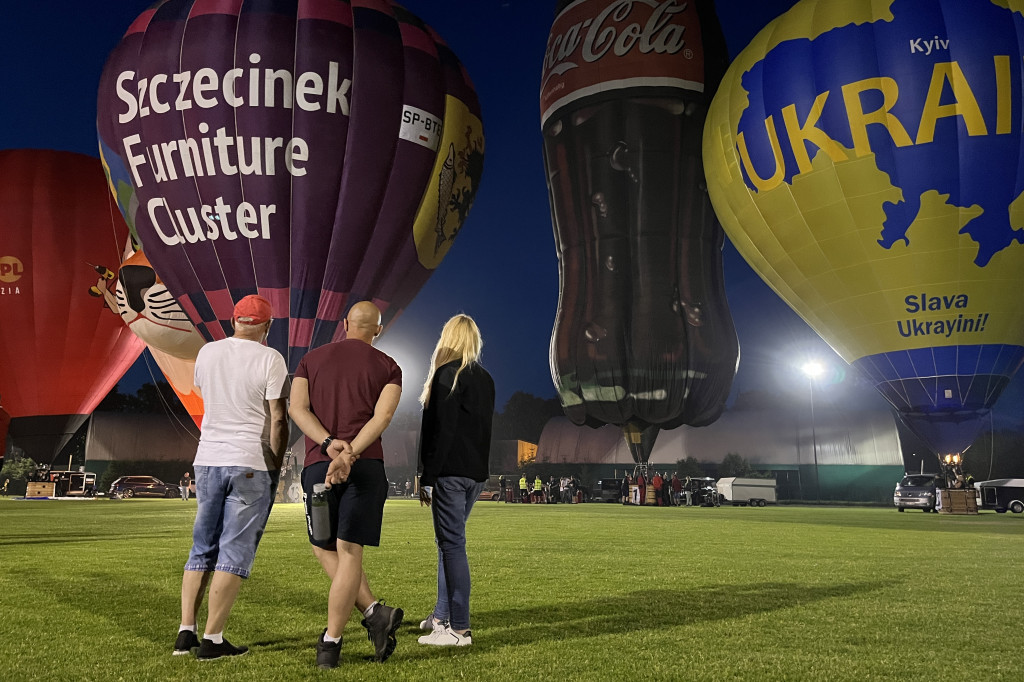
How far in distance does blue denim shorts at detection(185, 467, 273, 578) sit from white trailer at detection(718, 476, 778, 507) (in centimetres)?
3335

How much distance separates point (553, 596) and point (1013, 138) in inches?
717

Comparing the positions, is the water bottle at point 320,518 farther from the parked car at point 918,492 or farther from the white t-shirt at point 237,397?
the parked car at point 918,492

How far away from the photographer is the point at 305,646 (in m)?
4.64

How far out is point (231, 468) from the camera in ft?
14.6

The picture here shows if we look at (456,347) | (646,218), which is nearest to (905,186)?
(646,218)

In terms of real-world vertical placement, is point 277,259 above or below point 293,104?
below

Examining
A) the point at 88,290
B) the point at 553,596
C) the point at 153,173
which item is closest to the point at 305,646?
the point at 553,596

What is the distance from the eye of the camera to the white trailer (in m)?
35.9

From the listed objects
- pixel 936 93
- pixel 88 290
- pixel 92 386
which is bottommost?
pixel 92 386

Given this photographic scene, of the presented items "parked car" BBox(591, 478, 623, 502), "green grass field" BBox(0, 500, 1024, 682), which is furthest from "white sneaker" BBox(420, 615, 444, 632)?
"parked car" BBox(591, 478, 623, 502)

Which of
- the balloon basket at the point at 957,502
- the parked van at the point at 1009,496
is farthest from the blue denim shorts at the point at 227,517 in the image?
the parked van at the point at 1009,496

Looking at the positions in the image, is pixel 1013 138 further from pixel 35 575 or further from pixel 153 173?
pixel 35 575

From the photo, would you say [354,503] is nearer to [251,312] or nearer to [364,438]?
[364,438]

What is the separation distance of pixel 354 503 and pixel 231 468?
2.25ft
